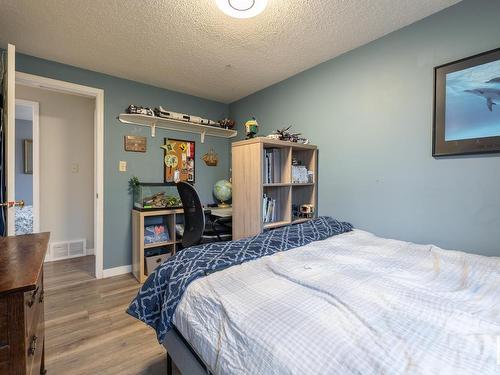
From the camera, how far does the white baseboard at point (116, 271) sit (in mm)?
2789

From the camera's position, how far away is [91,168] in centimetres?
365

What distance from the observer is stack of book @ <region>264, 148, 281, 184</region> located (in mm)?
2172

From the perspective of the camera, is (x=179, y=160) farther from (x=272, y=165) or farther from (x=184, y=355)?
(x=184, y=355)

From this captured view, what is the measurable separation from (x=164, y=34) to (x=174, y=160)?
1551mm

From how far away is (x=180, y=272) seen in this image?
115 cm

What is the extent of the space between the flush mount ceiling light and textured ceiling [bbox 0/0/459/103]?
0.38 feet

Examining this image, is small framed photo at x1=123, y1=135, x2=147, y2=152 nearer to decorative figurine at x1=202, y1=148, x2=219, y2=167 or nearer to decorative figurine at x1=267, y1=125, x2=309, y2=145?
decorative figurine at x1=202, y1=148, x2=219, y2=167

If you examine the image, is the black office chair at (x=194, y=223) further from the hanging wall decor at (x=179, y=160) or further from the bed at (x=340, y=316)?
the bed at (x=340, y=316)

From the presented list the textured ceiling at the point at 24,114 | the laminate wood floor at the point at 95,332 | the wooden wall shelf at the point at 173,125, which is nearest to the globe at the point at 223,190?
the wooden wall shelf at the point at 173,125

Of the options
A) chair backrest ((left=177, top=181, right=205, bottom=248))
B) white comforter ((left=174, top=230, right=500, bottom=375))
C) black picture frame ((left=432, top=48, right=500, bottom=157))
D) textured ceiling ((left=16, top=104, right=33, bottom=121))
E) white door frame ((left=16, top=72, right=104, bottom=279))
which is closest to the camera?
white comforter ((left=174, top=230, right=500, bottom=375))

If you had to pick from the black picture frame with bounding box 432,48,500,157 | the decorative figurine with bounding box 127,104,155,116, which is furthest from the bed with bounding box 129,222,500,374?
the decorative figurine with bounding box 127,104,155,116

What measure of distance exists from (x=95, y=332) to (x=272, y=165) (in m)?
1.90

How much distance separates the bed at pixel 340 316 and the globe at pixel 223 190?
6.81 feet

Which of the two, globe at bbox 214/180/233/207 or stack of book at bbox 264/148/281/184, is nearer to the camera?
stack of book at bbox 264/148/281/184
